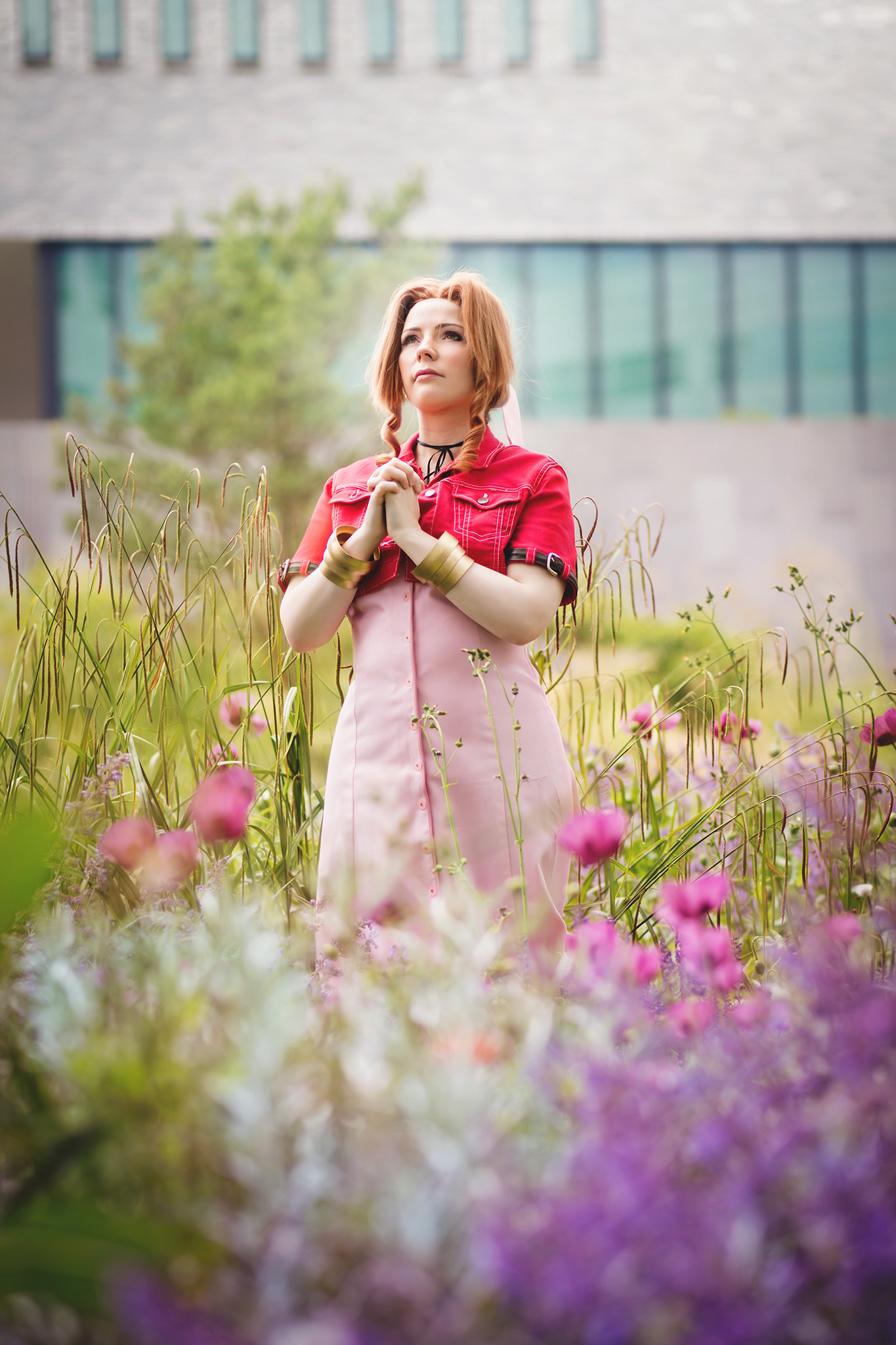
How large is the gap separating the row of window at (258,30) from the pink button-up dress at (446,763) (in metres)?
14.1

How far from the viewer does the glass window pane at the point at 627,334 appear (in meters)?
13.6

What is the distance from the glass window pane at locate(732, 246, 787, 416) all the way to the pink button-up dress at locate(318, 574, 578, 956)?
13.2 metres

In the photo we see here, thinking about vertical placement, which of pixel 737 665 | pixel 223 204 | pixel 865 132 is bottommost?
pixel 737 665

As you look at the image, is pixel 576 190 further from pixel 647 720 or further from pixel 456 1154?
pixel 456 1154

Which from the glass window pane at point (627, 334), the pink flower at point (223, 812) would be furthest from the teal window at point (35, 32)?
the pink flower at point (223, 812)

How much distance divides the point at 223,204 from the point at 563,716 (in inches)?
514

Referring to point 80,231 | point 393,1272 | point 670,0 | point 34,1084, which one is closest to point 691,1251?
point 393,1272

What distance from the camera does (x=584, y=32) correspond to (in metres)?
13.9

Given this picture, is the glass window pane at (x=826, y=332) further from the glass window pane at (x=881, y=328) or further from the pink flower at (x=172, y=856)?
the pink flower at (x=172, y=856)

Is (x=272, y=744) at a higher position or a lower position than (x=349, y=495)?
lower

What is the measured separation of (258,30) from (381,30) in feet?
5.12

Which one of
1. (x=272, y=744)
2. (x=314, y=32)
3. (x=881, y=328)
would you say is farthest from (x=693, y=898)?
(x=314, y=32)

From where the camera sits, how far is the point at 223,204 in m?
13.8

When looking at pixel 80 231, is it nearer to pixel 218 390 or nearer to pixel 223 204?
pixel 223 204
